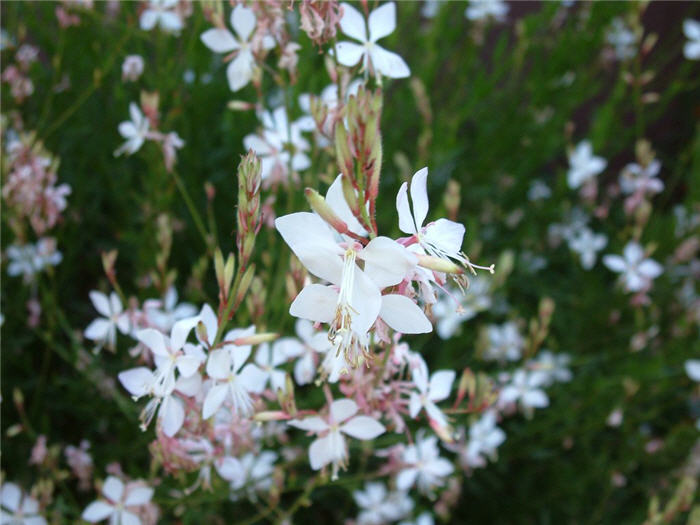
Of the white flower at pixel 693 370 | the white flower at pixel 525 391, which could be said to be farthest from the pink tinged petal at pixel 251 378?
the white flower at pixel 693 370

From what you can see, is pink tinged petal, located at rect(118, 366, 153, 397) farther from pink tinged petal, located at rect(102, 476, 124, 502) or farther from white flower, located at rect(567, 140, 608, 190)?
white flower, located at rect(567, 140, 608, 190)

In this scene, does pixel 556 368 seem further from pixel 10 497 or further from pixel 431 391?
pixel 10 497

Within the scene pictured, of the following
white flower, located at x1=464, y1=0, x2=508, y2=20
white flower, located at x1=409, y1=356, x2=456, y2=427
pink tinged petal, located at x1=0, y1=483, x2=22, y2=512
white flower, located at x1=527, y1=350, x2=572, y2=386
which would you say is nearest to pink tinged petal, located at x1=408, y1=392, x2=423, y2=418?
white flower, located at x1=409, y1=356, x2=456, y2=427

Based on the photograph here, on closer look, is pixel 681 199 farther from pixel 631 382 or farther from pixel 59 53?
pixel 59 53

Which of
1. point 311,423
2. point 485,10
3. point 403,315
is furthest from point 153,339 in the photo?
point 485,10

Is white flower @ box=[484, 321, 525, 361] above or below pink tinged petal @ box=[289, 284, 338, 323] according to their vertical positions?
below

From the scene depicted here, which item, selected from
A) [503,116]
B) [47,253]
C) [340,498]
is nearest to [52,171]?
[47,253]
